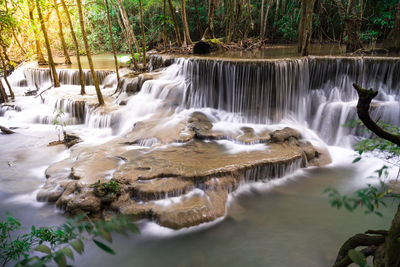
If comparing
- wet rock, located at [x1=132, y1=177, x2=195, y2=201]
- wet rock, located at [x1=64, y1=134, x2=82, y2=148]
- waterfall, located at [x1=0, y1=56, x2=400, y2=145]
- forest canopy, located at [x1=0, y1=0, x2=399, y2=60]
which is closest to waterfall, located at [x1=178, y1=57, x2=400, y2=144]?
waterfall, located at [x1=0, y1=56, x2=400, y2=145]

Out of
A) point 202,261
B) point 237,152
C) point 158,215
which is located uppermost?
point 237,152

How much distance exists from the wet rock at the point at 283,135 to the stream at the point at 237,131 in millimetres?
658

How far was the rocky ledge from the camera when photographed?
514cm

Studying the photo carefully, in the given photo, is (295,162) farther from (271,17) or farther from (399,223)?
(271,17)

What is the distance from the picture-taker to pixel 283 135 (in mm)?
7328

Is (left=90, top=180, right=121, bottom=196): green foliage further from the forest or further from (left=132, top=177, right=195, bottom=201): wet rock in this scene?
(left=132, top=177, right=195, bottom=201): wet rock

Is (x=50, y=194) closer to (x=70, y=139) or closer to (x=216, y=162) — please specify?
(x=70, y=139)

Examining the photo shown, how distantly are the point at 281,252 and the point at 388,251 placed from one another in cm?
252

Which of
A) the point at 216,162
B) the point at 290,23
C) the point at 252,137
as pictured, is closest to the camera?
the point at 216,162

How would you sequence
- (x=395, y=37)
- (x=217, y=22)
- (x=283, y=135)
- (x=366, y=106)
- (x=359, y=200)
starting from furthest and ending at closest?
(x=217, y=22) < (x=395, y=37) < (x=283, y=135) < (x=366, y=106) < (x=359, y=200)

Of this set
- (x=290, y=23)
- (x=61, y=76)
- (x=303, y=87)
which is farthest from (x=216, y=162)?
(x=290, y=23)

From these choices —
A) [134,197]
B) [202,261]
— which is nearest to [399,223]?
[202,261]

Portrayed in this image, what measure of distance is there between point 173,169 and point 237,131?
109 inches

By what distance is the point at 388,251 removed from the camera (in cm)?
211
